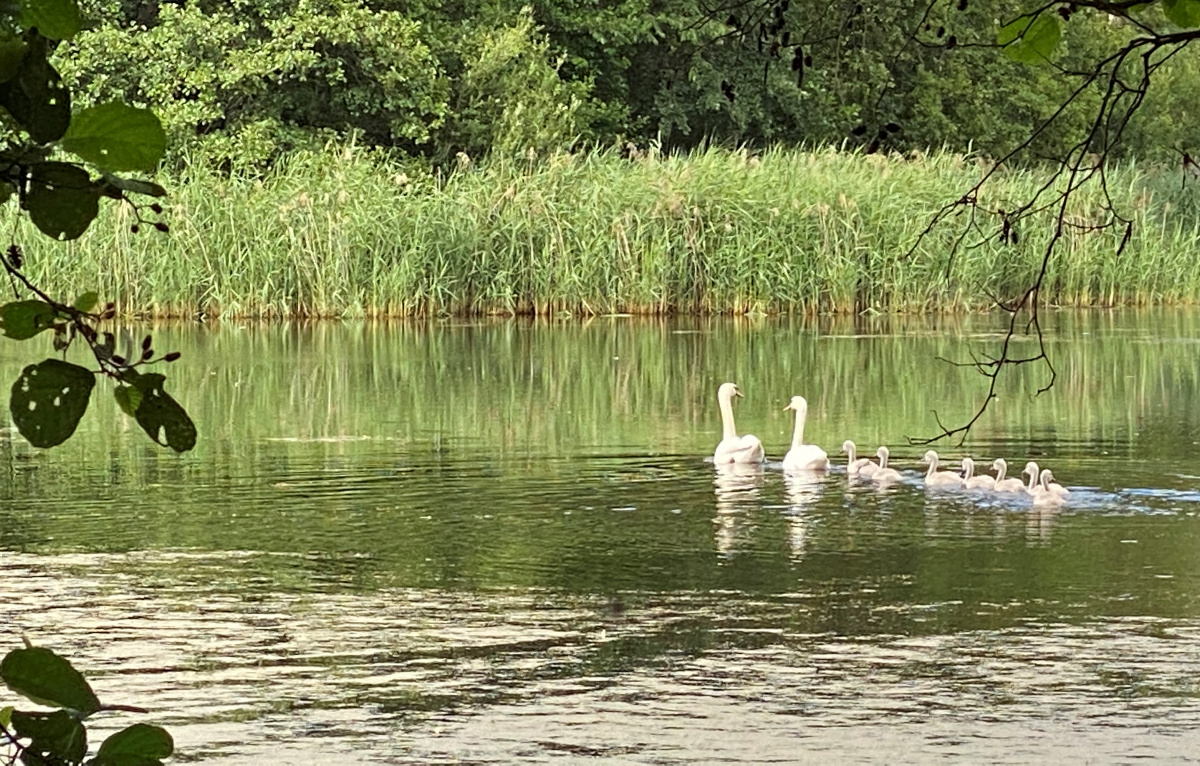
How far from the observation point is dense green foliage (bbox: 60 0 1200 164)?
32000 millimetres

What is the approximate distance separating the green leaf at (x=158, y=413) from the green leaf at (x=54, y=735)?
19cm

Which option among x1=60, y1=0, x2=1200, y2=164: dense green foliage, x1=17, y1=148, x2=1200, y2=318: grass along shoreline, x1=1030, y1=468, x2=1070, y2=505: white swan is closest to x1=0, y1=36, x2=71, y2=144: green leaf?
x1=1030, y1=468, x2=1070, y2=505: white swan

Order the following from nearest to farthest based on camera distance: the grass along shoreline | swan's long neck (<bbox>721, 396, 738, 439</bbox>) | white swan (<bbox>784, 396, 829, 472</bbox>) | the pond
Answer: the pond, white swan (<bbox>784, 396, 829, 472</bbox>), swan's long neck (<bbox>721, 396, 738, 439</bbox>), the grass along shoreline

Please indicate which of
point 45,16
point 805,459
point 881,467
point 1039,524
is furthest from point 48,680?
point 805,459

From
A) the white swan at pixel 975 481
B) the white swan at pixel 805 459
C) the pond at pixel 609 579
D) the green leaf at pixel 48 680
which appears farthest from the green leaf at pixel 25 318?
the white swan at pixel 805 459

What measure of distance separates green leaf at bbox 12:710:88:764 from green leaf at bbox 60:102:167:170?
0.36 meters

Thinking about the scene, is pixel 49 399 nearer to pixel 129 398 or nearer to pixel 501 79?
pixel 129 398

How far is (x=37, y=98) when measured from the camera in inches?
58.1

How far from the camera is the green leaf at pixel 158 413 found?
1.47 m

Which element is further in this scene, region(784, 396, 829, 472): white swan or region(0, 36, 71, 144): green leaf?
region(784, 396, 829, 472): white swan

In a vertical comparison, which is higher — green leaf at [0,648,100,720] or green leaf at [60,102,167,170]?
green leaf at [60,102,167,170]

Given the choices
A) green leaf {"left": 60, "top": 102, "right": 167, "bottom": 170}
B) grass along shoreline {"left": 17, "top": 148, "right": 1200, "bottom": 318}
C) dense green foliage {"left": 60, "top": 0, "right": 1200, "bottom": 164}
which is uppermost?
dense green foliage {"left": 60, "top": 0, "right": 1200, "bottom": 164}

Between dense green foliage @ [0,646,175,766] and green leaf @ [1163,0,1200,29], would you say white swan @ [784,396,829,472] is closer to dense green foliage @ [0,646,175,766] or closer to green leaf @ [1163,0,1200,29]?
green leaf @ [1163,0,1200,29]

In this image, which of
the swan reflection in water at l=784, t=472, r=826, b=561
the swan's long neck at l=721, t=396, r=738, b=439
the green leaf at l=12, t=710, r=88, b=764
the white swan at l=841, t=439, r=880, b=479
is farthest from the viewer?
the swan's long neck at l=721, t=396, r=738, b=439
